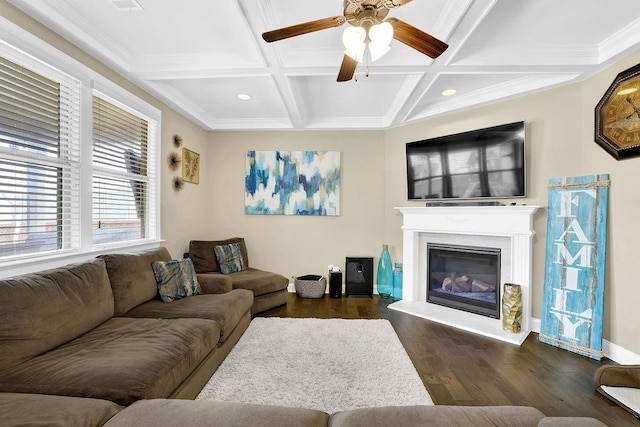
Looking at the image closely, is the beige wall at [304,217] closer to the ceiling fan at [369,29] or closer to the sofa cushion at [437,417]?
the ceiling fan at [369,29]

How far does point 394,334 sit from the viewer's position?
2879mm

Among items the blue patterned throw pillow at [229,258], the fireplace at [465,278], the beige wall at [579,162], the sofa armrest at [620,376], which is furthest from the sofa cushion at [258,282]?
the sofa armrest at [620,376]

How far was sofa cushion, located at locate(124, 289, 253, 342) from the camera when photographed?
221 centimetres

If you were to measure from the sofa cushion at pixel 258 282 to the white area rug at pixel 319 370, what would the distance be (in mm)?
437

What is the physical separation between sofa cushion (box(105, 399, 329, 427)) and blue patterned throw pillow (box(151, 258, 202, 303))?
155 cm

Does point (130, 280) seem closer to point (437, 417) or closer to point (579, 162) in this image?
point (437, 417)

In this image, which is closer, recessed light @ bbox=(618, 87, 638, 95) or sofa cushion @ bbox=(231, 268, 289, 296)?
recessed light @ bbox=(618, 87, 638, 95)

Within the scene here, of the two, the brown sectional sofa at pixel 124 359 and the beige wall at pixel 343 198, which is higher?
the beige wall at pixel 343 198

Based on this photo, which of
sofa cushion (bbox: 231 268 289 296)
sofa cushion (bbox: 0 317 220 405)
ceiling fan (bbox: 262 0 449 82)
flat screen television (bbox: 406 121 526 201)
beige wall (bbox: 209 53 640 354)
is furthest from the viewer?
beige wall (bbox: 209 53 640 354)

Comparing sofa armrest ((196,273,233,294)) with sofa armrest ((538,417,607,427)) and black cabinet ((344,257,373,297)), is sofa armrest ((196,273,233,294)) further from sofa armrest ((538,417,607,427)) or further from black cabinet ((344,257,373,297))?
sofa armrest ((538,417,607,427))

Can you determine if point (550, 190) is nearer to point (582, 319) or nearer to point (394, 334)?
point (582, 319)

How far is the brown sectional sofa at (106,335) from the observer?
4.35 ft

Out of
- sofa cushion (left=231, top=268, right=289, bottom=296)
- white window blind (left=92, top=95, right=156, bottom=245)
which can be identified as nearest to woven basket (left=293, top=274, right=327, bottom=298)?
sofa cushion (left=231, top=268, right=289, bottom=296)

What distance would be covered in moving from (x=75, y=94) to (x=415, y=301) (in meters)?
4.21
